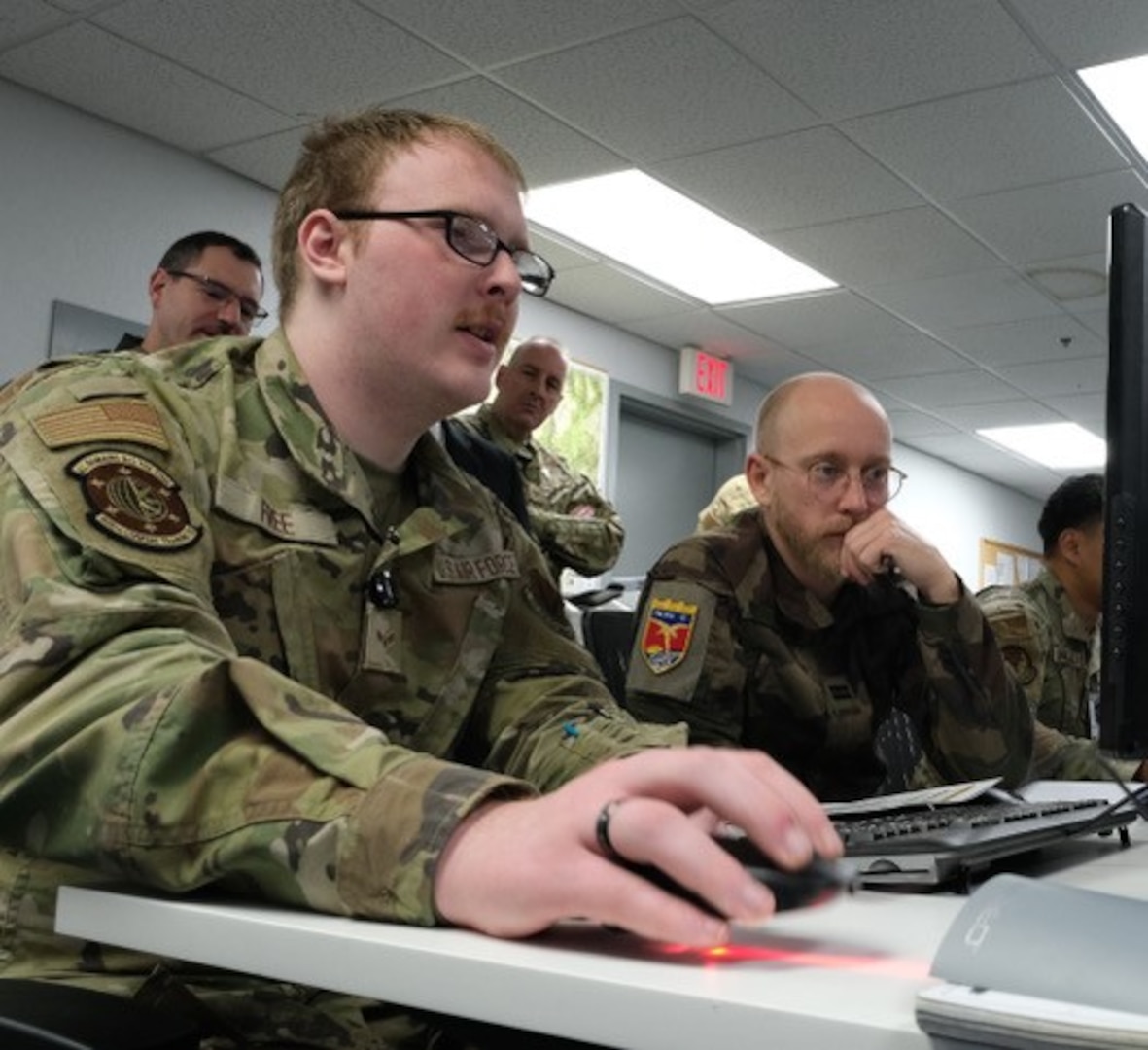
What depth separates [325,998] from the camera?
2.67 feet

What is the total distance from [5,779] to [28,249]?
9.99 ft

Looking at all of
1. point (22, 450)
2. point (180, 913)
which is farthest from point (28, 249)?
point (180, 913)

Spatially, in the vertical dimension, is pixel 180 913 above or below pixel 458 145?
below

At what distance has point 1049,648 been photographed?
8.18 ft

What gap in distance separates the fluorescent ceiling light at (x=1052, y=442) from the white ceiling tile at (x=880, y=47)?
14.2 feet

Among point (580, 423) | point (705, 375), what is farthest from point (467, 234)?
point (705, 375)

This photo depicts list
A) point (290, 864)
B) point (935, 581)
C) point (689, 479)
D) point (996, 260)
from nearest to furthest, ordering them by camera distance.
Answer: point (290, 864) → point (935, 581) → point (996, 260) → point (689, 479)

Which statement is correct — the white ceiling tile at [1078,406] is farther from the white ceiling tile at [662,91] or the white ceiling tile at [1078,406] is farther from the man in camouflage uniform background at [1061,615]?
the man in camouflage uniform background at [1061,615]

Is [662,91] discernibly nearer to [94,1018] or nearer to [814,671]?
[814,671]

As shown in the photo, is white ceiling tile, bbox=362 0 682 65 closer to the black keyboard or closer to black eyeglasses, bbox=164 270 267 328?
black eyeglasses, bbox=164 270 267 328

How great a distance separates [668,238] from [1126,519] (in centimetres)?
384

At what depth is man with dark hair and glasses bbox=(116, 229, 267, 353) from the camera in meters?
2.63

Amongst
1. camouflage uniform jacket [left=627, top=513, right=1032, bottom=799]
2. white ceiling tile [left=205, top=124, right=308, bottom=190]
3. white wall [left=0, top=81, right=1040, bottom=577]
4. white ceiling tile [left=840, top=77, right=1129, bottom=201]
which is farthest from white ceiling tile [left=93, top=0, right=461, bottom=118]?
camouflage uniform jacket [left=627, top=513, right=1032, bottom=799]

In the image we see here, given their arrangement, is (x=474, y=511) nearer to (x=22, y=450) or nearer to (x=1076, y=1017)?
(x=22, y=450)
